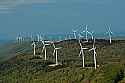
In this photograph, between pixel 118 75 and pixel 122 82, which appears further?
pixel 118 75

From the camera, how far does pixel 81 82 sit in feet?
648

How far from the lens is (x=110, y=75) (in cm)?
19262

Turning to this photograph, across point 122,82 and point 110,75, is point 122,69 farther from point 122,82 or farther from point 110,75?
point 122,82

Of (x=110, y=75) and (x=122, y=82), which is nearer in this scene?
(x=122, y=82)

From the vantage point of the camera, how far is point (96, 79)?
19200cm

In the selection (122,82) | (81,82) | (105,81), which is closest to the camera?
(122,82)

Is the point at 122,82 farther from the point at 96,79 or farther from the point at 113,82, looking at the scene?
the point at 96,79

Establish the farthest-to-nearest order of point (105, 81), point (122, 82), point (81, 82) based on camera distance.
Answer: point (81, 82)
point (105, 81)
point (122, 82)

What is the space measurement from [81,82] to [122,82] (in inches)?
1113

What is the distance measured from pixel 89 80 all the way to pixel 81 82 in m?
3.88

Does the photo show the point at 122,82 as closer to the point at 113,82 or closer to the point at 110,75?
the point at 113,82

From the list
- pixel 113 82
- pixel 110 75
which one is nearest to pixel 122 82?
pixel 113 82

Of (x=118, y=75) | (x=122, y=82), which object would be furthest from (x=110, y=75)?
(x=122, y=82)

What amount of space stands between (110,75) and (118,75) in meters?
4.11
